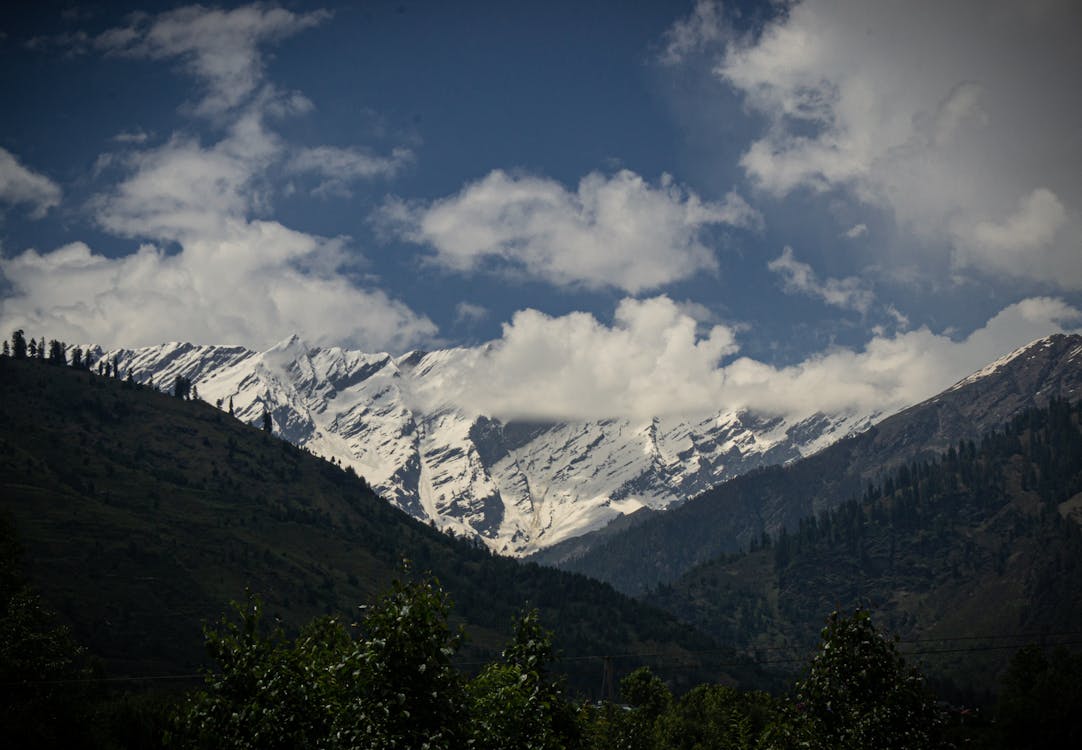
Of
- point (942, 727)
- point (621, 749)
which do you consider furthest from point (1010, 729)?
point (942, 727)

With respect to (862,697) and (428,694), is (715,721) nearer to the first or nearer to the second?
(862,697)

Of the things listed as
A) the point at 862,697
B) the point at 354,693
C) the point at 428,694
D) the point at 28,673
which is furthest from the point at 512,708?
the point at 28,673

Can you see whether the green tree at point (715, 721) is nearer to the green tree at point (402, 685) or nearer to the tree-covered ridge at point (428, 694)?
the tree-covered ridge at point (428, 694)

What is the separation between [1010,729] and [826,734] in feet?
265

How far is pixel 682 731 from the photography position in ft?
367

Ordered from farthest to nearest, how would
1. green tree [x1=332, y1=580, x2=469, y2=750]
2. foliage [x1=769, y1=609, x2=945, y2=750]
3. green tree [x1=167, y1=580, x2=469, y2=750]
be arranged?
1. foliage [x1=769, y1=609, x2=945, y2=750]
2. green tree [x1=167, y1=580, x2=469, y2=750]
3. green tree [x1=332, y1=580, x2=469, y2=750]

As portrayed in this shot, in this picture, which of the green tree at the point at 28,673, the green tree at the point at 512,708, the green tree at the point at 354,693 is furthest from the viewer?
the green tree at the point at 28,673

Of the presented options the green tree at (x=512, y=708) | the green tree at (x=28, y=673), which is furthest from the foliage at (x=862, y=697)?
the green tree at (x=28, y=673)

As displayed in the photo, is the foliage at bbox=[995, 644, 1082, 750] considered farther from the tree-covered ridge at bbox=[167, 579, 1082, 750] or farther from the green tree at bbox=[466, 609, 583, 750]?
the green tree at bbox=[466, 609, 583, 750]

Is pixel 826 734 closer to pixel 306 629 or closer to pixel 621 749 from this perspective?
pixel 306 629

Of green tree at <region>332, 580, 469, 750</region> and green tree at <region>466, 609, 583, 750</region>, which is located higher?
green tree at <region>332, 580, 469, 750</region>

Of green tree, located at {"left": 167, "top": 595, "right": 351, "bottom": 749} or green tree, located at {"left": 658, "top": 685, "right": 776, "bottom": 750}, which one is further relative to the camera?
green tree, located at {"left": 658, "top": 685, "right": 776, "bottom": 750}

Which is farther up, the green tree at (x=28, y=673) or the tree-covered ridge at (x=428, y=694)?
the green tree at (x=28, y=673)

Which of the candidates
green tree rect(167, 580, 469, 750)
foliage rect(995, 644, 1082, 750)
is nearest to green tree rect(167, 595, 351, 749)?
green tree rect(167, 580, 469, 750)
